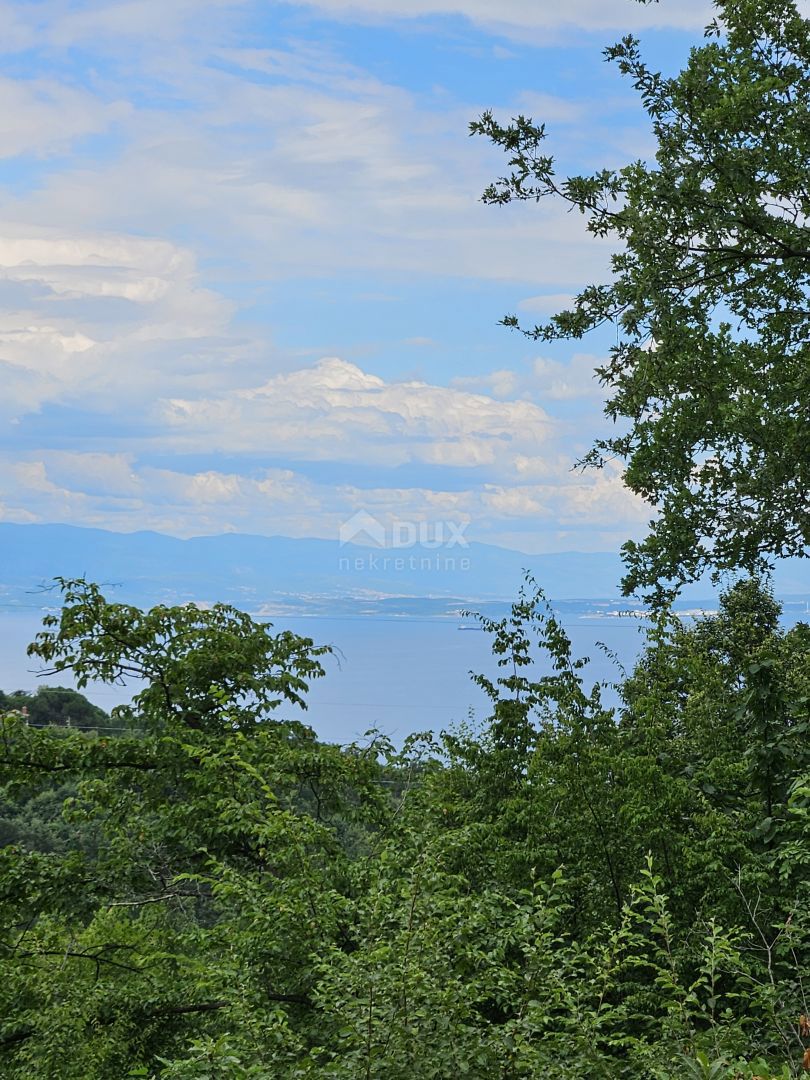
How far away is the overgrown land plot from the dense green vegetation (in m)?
0.03

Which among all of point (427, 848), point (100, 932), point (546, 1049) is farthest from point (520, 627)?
point (100, 932)

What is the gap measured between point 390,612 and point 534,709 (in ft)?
382

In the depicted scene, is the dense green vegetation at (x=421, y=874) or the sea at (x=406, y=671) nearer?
the dense green vegetation at (x=421, y=874)

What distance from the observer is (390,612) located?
12550 centimetres

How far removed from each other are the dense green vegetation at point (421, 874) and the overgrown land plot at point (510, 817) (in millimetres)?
28

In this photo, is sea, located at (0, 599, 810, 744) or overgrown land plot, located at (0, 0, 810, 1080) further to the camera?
sea, located at (0, 599, 810, 744)

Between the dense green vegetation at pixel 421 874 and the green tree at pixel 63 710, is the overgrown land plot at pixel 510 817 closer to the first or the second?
the dense green vegetation at pixel 421 874

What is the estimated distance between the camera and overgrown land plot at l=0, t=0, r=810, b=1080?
15.6 feet

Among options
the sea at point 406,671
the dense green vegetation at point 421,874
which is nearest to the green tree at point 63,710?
the sea at point 406,671

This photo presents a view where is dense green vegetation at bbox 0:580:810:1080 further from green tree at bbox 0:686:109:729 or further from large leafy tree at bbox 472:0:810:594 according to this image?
green tree at bbox 0:686:109:729

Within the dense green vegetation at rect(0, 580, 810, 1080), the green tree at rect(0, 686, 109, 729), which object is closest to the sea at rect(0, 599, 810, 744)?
the dense green vegetation at rect(0, 580, 810, 1080)

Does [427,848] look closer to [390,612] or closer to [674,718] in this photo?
[674,718]

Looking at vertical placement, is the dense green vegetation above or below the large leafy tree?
below

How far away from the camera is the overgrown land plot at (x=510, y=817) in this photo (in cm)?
477
